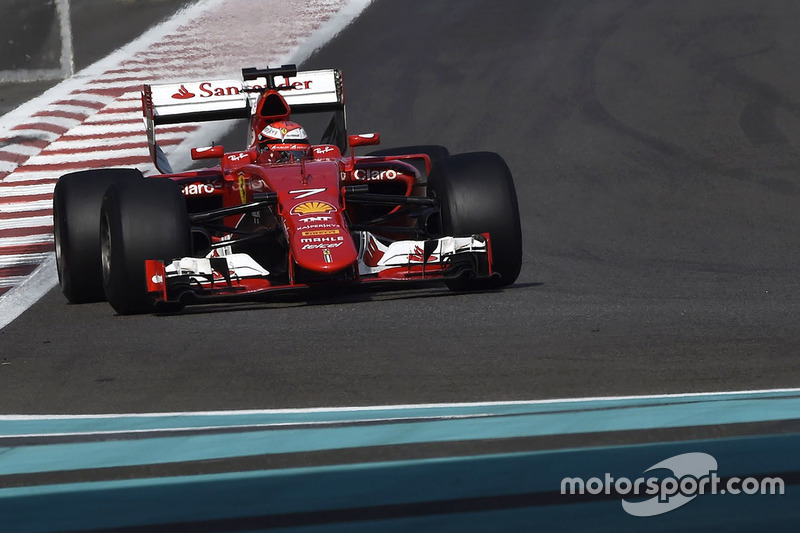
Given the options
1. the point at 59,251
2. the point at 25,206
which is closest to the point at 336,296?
the point at 59,251

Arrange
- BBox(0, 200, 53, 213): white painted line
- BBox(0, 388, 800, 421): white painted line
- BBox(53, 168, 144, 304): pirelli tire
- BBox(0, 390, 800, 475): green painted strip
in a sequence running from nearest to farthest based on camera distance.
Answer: BBox(0, 390, 800, 475): green painted strip < BBox(0, 388, 800, 421): white painted line < BBox(53, 168, 144, 304): pirelli tire < BBox(0, 200, 53, 213): white painted line

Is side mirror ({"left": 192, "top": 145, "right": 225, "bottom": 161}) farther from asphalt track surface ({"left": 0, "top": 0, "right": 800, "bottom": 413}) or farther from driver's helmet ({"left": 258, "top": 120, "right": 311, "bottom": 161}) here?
asphalt track surface ({"left": 0, "top": 0, "right": 800, "bottom": 413})

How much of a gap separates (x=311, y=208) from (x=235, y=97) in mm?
2432

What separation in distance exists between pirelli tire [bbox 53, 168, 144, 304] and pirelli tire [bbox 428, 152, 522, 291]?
2085mm

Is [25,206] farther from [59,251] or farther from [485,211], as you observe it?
[485,211]

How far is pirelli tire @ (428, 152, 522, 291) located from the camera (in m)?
8.27

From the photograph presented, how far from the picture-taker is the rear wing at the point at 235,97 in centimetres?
993

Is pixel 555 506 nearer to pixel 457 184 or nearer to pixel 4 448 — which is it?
pixel 4 448

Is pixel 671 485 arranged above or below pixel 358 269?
above

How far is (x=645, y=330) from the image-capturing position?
6363mm

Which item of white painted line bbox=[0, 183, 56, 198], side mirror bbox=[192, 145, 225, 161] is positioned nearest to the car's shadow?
side mirror bbox=[192, 145, 225, 161]

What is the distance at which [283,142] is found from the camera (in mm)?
9148

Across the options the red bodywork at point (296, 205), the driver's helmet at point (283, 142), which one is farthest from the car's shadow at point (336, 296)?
the driver's helmet at point (283, 142)

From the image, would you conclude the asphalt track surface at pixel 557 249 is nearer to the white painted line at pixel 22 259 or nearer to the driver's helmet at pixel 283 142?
the driver's helmet at pixel 283 142
